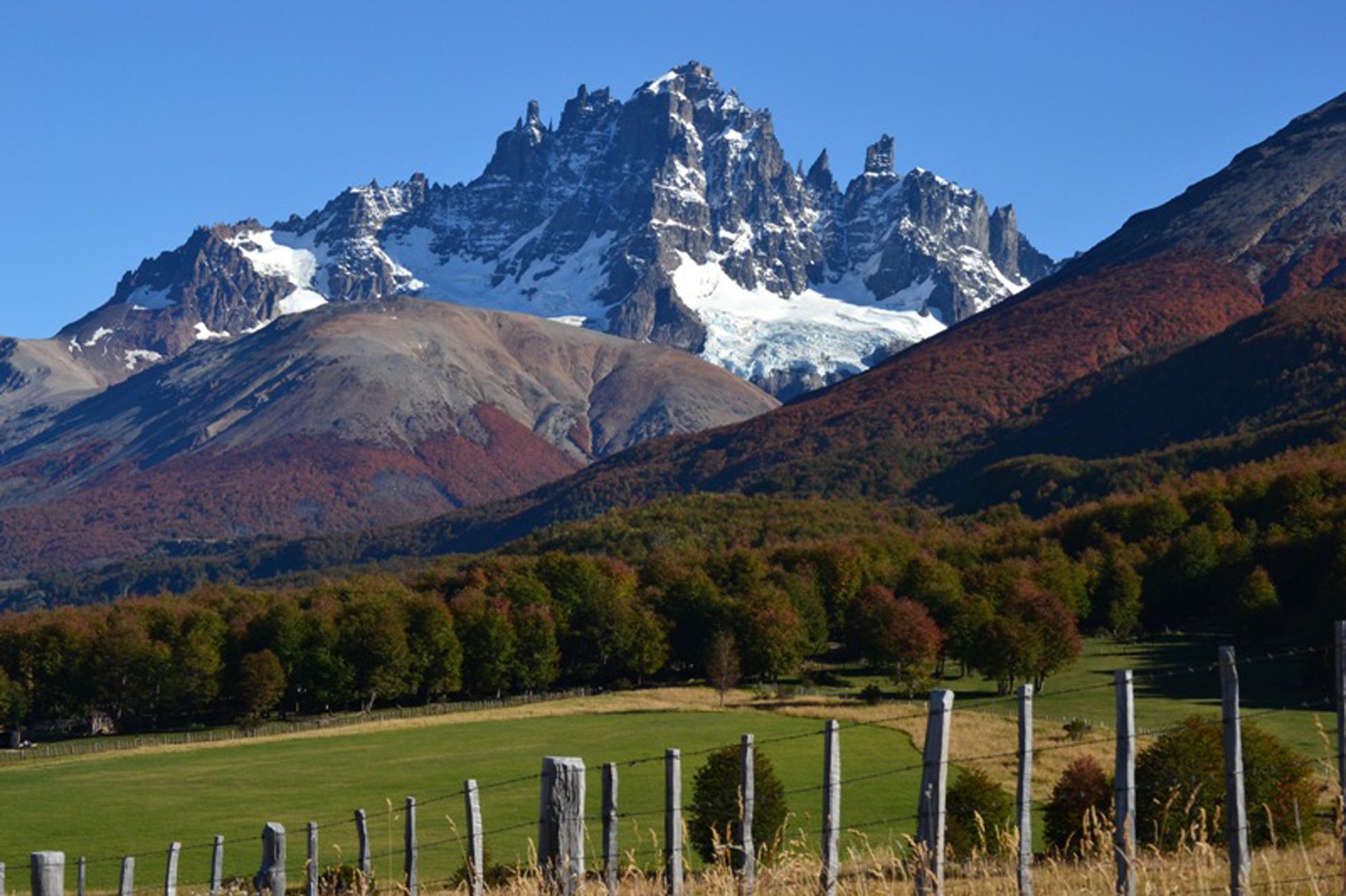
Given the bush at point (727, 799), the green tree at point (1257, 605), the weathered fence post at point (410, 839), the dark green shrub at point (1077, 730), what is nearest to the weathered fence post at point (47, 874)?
the weathered fence post at point (410, 839)

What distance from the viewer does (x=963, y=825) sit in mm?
38531

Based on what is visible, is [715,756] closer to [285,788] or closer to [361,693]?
[285,788]

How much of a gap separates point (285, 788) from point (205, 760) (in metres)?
17.2

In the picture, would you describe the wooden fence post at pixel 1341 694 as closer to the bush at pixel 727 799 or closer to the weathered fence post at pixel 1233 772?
the weathered fence post at pixel 1233 772

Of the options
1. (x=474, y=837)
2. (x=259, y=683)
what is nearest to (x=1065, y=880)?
(x=474, y=837)

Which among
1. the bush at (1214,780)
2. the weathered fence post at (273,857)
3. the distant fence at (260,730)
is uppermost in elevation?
the weathered fence post at (273,857)

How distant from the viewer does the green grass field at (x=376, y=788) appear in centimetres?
5538

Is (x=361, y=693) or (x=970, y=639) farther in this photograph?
(x=361, y=693)

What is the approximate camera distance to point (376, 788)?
7594cm

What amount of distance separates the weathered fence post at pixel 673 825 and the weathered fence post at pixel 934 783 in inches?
123

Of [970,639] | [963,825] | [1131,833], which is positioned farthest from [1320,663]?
[1131,833]

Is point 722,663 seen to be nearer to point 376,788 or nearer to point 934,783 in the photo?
point 376,788

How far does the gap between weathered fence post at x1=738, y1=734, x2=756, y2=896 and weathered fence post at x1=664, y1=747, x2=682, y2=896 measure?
0.67 metres

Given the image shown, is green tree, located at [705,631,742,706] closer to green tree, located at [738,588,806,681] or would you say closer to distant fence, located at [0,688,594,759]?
green tree, located at [738,588,806,681]
